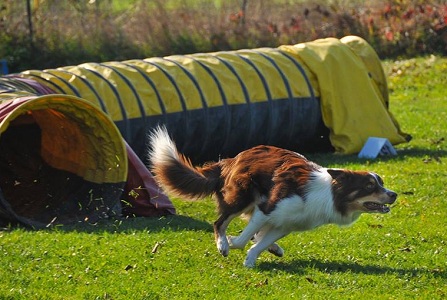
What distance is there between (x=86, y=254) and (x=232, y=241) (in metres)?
1.24

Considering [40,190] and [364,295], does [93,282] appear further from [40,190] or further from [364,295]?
[40,190]

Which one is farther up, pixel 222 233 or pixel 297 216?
pixel 297 216

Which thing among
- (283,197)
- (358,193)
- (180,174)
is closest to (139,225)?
(180,174)

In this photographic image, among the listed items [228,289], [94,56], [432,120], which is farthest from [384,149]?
[94,56]

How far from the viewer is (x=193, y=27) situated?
797 inches

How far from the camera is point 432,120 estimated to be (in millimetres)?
15508

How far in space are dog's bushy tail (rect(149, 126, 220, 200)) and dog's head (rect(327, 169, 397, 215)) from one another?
1160 mm

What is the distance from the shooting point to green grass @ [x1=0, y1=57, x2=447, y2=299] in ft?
22.9

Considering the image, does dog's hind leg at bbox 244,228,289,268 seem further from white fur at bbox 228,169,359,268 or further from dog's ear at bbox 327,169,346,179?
dog's ear at bbox 327,169,346,179

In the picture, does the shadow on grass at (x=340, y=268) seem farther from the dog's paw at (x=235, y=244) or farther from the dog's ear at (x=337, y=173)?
the dog's ear at (x=337, y=173)

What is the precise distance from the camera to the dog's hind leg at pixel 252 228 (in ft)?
25.8

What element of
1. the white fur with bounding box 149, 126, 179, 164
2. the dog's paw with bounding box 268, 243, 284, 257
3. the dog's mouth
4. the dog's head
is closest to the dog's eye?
the dog's head

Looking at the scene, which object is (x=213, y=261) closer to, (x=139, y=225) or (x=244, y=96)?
(x=139, y=225)

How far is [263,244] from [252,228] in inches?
6.9
